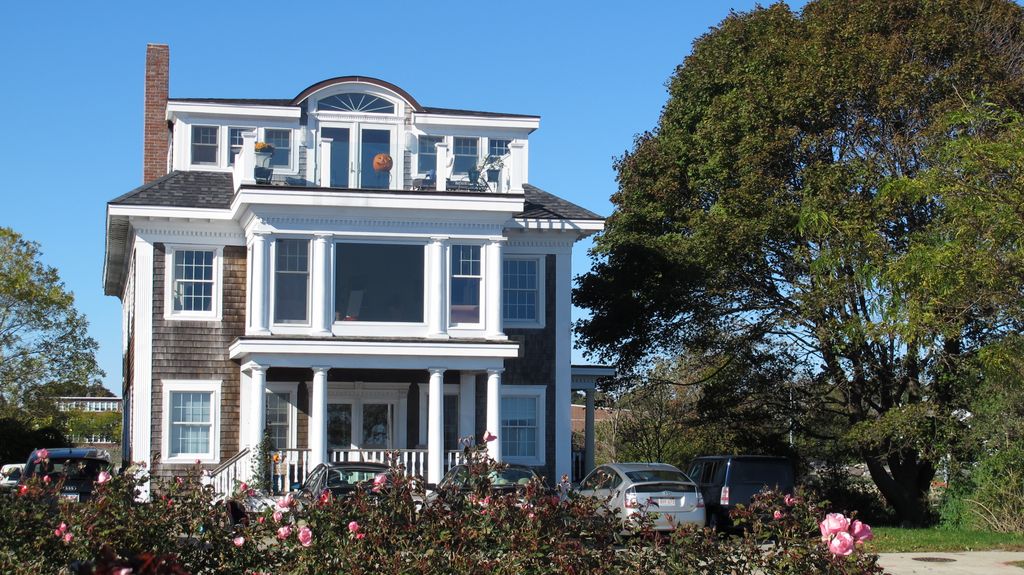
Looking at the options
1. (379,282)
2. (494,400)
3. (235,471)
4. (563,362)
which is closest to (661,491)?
(494,400)

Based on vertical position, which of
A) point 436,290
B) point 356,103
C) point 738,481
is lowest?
point 738,481

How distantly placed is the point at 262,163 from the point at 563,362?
27.2ft

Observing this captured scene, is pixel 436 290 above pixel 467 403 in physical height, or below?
above

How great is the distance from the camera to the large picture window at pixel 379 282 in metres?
25.3

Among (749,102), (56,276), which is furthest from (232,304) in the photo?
(56,276)

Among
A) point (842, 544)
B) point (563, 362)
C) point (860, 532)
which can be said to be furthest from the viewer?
point (563, 362)

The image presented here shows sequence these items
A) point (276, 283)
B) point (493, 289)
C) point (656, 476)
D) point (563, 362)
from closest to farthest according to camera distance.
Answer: point (656, 476)
point (276, 283)
point (493, 289)
point (563, 362)

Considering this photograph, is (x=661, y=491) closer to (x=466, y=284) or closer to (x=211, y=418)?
(x=466, y=284)

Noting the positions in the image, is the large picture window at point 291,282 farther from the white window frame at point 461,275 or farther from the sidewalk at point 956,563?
the sidewalk at point 956,563

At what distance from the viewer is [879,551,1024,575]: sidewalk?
16.8 meters

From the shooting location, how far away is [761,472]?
74.3ft

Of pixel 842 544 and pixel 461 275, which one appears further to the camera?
pixel 461 275

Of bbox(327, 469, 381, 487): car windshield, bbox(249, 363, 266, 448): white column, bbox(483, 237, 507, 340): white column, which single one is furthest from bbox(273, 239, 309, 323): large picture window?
bbox(327, 469, 381, 487): car windshield

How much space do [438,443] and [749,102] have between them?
436 inches
